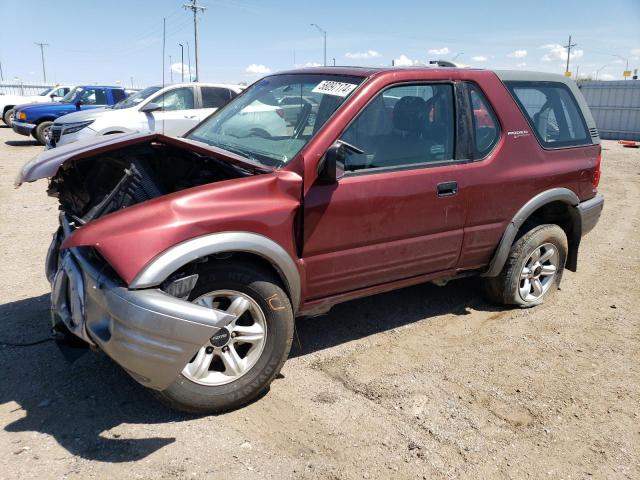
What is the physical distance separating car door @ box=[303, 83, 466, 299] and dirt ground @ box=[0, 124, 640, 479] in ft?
2.02

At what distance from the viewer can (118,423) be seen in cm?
301

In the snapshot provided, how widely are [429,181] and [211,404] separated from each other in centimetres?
198

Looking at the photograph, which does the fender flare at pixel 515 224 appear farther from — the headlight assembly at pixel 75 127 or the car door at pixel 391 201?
the headlight assembly at pixel 75 127

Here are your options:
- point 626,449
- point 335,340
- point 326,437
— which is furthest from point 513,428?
point 335,340

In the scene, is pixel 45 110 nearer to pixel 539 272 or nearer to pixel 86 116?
pixel 86 116

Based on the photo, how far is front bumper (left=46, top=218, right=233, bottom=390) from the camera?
264cm

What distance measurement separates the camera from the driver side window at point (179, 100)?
1120 centimetres

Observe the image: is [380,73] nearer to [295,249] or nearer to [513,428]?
[295,249]

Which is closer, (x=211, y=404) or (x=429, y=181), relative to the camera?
(x=211, y=404)

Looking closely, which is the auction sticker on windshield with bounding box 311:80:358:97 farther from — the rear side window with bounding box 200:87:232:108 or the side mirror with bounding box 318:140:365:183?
the rear side window with bounding box 200:87:232:108

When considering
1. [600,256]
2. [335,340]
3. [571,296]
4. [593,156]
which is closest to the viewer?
[335,340]

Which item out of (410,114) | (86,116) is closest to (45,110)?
(86,116)

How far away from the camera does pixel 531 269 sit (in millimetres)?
4688

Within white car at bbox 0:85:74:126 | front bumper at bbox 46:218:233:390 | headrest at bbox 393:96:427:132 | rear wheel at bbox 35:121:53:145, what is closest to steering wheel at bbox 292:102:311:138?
headrest at bbox 393:96:427:132
